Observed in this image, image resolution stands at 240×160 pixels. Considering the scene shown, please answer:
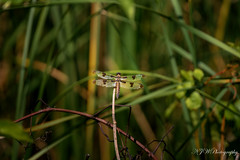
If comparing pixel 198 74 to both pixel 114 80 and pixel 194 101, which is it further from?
pixel 114 80

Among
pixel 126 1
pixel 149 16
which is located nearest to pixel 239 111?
pixel 126 1

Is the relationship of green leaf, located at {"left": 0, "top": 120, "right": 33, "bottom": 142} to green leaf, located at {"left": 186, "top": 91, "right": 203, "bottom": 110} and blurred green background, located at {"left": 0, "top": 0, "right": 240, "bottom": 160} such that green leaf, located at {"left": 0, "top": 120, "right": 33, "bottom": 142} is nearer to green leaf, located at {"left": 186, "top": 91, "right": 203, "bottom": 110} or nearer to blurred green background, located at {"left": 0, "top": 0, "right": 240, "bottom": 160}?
blurred green background, located at {"left": 0, "top": 0, "right": 240, "bottom": 160}

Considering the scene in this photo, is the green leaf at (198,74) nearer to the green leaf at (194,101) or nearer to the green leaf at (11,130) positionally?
the green leaf at (194,101)

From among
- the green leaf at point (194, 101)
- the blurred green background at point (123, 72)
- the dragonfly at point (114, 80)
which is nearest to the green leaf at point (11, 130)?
the dragonfly at point (114, 80)

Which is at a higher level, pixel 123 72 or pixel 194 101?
pixel 123 72

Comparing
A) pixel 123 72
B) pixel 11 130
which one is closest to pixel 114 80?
pixel 123 72

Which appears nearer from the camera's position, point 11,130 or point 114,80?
point 11,130

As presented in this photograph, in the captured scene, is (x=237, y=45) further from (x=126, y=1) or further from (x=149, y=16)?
(x=149, y=16)

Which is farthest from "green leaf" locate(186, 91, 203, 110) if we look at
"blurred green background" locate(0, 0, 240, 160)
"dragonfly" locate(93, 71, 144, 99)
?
"dragonfly" locate(93, 71, 144, 99)
